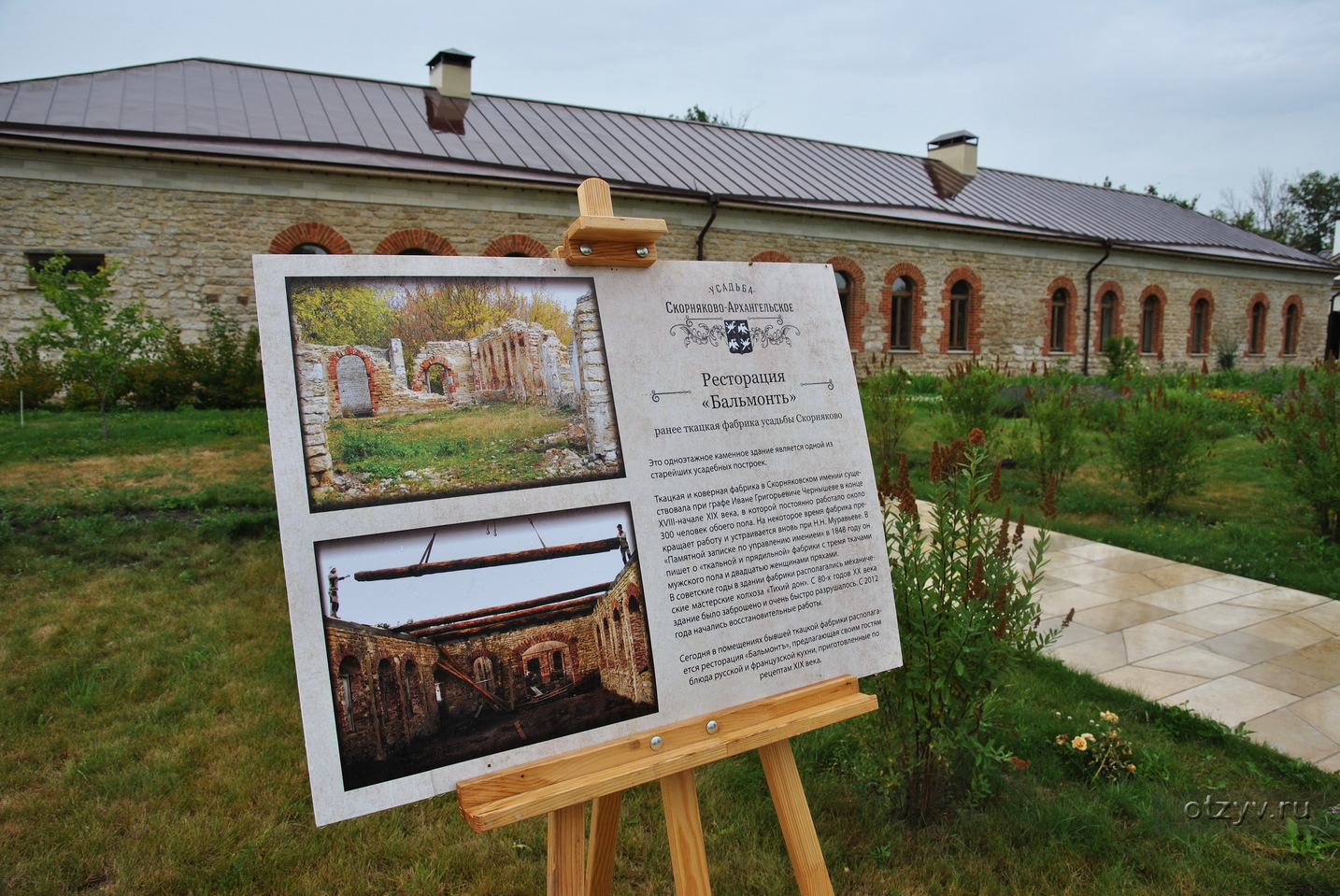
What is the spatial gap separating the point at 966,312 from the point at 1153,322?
742 cm

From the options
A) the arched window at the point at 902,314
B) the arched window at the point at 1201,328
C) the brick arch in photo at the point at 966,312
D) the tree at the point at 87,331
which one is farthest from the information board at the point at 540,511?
the arched window at the point at 1201,328

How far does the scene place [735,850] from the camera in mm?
2506

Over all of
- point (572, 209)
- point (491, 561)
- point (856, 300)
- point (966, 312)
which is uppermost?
point (572, 209)

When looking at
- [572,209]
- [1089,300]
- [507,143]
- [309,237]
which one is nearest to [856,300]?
[572,209]

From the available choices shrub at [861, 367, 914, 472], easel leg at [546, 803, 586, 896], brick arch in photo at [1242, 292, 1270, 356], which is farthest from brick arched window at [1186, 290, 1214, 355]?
easel leg at [546, 803, 586, 896]

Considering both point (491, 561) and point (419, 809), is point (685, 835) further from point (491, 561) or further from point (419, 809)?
point (419, 809)

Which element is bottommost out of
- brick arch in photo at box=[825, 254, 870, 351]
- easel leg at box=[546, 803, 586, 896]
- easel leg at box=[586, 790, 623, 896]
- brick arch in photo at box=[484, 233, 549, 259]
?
easel leg at box=[586, 790, 623, 896]

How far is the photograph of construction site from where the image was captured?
4.52 feet

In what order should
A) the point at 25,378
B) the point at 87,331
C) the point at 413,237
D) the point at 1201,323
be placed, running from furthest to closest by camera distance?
the point at 1201,323
the point at 413,237
the point at 25,378
the point at 87,331

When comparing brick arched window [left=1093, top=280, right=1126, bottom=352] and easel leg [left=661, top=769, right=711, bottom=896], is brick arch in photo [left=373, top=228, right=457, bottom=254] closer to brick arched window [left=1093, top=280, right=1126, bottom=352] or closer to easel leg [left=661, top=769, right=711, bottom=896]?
easel leg [left=661, top=769, right=711, bottom=896]

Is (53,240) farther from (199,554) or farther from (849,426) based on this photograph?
(849,426)

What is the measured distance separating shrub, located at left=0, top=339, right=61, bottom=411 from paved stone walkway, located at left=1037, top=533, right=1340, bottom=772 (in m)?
12.2

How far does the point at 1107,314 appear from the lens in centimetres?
2070

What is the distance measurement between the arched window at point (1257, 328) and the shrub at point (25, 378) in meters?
30.5
